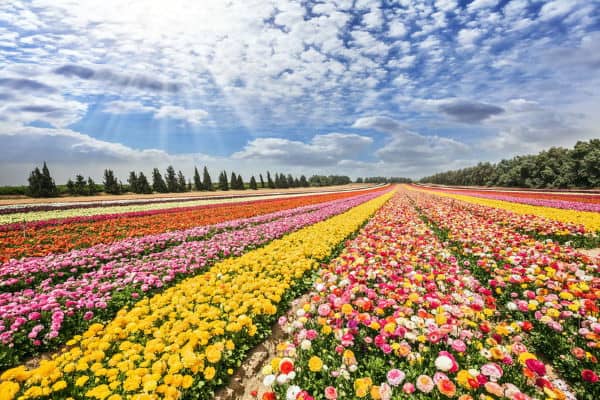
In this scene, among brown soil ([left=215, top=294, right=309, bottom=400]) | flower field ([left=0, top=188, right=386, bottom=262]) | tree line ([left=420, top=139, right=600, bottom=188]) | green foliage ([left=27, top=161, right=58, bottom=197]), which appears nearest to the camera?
brown soil ([left=215, top=294, right=309, bottom=400])

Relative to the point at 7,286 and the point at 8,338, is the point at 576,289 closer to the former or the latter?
the point at 8,338

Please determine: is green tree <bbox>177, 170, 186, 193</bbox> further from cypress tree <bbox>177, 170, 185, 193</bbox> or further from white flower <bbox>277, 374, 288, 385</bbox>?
white flower <bbox>277, 374, 288, 385</bbox>

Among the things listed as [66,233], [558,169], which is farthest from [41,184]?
[558,169]

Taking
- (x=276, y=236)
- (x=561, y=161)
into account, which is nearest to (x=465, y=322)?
(x=276, y=236)

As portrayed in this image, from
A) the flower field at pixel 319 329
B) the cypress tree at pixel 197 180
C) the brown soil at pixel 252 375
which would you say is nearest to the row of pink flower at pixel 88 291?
the flower field at pixel 319 329

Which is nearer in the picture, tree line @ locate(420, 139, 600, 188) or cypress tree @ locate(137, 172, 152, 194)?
tree line @ locate(420, 139, 600, 188)

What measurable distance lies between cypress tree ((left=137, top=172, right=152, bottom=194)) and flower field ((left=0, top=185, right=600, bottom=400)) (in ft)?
245

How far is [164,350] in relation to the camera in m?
2.92

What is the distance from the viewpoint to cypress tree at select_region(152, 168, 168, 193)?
2926 inches

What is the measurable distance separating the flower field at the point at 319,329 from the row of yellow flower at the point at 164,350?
0.02 metres

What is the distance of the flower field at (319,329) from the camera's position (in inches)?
99.3

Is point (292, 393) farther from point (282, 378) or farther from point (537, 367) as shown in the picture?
point (537, 367)

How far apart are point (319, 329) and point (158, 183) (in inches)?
3270

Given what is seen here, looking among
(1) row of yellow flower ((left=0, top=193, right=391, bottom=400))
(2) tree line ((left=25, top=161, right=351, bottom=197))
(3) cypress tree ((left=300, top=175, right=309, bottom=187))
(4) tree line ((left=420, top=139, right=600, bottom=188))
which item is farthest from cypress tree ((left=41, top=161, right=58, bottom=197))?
(4) tree line ((left=420, top=139, right=600, bottom=188))
